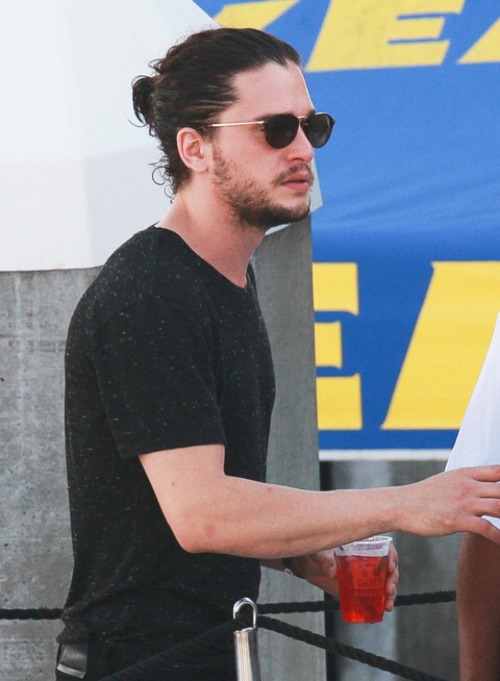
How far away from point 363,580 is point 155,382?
50 centimetres

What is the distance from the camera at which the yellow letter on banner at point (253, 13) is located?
475 centimetres

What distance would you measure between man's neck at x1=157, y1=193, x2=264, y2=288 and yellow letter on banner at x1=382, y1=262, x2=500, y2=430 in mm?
2410

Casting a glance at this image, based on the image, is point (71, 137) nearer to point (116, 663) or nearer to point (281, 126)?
point (281, 126)

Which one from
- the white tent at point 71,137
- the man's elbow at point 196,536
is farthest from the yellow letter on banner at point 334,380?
the man's elbow at point 196,536

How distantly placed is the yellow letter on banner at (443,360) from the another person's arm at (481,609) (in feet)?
8.67

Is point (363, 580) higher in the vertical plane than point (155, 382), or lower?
lower

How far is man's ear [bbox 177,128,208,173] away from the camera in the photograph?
2.05m

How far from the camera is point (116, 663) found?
6.30 ft

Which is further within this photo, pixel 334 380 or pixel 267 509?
pixel 334 380

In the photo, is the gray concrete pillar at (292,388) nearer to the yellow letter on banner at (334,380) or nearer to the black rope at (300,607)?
the black rope at (300,607)

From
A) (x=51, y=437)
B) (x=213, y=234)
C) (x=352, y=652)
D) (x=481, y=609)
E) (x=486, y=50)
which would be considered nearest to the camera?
(x=481, y=609)

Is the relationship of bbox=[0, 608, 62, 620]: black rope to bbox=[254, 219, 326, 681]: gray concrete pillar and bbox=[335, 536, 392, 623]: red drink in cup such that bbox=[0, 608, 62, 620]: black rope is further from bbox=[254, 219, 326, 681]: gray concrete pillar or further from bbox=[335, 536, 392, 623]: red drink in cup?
bbox=[335, 536, 392, 623]: red drink in cup

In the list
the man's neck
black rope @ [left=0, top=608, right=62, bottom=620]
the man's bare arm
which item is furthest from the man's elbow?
black rope @ [left=0, top=608, right=62, bottom=620]

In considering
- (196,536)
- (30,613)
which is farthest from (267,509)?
(30,613)
